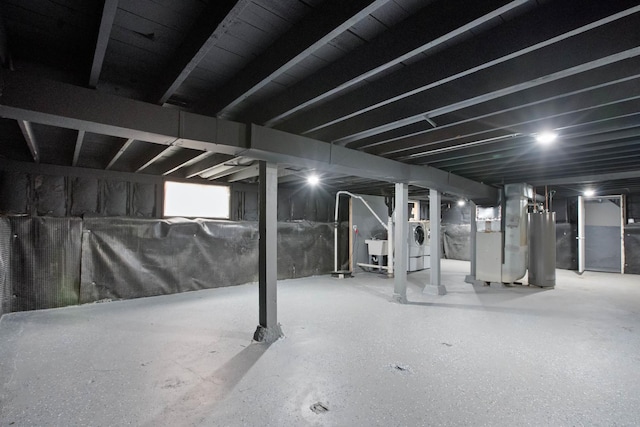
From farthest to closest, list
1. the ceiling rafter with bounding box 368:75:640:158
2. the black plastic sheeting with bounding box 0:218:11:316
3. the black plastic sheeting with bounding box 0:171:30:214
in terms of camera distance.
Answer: the black plastic sheeting with bounding box 0:171:30:214
the black plastic sheeting with bounding box 0:218:11:316
the ceiling rafter with bounding box 368:75:640:158

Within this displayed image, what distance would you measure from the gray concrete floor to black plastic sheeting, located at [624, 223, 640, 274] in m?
4.09

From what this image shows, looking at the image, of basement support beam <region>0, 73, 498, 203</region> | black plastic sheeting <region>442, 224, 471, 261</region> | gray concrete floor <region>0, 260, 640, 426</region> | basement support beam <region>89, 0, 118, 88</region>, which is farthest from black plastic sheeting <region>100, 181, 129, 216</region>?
black plastic sheeting <region>442, 224, 471, 261</region>

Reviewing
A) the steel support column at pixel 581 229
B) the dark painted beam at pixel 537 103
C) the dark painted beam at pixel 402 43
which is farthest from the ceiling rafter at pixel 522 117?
the steel support column at pixel 581 229

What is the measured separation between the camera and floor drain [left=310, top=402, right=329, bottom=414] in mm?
1777

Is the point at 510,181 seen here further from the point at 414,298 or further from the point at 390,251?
the point at 414,298

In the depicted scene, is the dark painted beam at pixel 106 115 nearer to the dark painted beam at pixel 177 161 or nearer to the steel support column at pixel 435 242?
the dark painted beam at pixel 177 161

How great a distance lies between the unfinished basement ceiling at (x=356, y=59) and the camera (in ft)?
4.57

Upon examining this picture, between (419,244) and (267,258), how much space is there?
221 inches

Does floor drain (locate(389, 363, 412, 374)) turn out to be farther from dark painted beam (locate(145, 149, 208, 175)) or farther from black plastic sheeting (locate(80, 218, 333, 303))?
black plastic sheeting (locate(80, 218, 333, 303))

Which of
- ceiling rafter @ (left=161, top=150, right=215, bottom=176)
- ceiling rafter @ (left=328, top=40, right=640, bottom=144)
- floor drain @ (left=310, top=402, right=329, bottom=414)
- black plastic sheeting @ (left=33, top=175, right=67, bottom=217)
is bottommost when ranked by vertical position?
floor drain @ (left=310, top=402, right=329, bottom=414)

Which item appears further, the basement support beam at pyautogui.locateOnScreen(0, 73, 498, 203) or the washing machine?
the washing machine

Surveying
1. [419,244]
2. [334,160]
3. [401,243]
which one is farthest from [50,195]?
[419,244]

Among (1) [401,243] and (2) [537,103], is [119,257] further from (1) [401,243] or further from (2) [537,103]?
(2) [537,103]

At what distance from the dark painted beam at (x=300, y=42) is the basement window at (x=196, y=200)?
3450 millimetres
